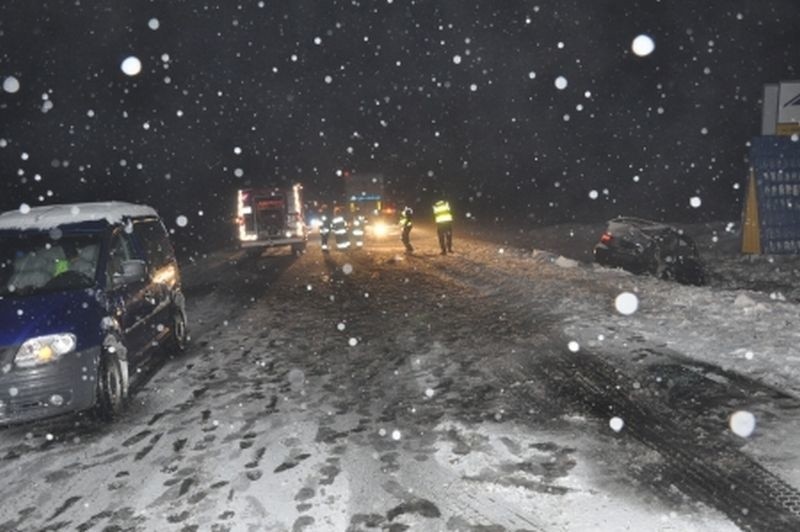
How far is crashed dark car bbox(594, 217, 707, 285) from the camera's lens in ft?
44.0

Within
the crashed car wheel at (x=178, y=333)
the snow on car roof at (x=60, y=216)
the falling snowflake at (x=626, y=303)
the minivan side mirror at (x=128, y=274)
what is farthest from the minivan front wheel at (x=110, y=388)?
the falling snowflake at (x=626, y=303)

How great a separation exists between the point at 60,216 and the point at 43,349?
2188 millimetres

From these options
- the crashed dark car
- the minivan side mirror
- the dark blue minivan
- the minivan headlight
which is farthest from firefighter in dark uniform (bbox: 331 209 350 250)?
the minivan headlight

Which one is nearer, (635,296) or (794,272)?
(635,296)

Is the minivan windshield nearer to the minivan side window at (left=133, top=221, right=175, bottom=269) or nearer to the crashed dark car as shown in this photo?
the minivan side window at (left=133, top=221, right=175, bottom=269)

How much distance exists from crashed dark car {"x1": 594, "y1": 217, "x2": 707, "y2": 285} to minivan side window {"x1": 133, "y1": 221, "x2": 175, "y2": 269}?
975 centimetres

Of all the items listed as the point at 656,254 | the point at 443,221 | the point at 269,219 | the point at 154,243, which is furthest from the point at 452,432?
the point at 269,219

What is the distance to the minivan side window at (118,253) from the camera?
6321mm

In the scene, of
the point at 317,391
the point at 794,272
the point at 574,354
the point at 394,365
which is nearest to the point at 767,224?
the point at 794,272

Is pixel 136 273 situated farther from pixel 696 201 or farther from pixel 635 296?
pixel 696 201

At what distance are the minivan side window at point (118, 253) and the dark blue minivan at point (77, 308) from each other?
0.05 ft

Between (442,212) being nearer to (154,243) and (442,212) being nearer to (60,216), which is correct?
(154,243)

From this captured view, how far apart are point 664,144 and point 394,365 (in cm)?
4424

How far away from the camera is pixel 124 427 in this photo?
5.62 metres
